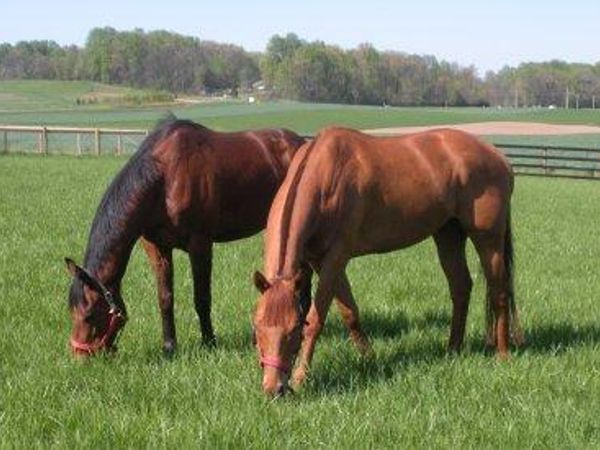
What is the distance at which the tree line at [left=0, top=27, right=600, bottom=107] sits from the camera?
136m

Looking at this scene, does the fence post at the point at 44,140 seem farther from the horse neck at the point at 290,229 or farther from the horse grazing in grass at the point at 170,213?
the horse neck at the point at 290,229

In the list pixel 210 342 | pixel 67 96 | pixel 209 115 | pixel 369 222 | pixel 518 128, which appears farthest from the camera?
pixel 67 96

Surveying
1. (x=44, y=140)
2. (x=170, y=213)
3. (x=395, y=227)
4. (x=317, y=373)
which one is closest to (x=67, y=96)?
(x=44, y=140)

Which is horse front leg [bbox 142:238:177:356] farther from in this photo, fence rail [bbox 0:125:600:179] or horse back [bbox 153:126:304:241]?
fence rail [bbox 0:125:600:179]

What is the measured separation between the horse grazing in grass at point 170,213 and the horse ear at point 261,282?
5.40ft

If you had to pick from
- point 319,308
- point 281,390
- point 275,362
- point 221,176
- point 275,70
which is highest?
point 275,70

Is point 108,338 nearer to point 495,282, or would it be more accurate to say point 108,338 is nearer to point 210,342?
point 210,342

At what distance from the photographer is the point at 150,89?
13425 cm

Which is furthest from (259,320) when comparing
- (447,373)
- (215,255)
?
(215,255)

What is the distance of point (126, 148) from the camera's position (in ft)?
148

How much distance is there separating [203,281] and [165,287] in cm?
31

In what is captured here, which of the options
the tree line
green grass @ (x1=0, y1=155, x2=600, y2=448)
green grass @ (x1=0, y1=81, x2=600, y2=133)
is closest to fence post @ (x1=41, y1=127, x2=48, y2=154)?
green grass @ (x1=0, y1=81, x2=600, y2=133)

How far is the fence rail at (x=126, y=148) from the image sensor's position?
40000 millimetres

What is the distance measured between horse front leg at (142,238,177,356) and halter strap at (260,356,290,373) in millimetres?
1910
